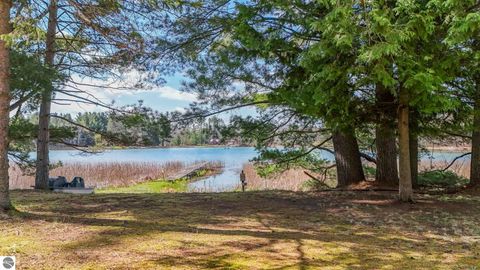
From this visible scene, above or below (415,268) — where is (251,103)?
above

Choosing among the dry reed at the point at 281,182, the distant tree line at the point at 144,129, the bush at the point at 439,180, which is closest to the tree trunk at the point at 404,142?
the bush at the point at 439,180

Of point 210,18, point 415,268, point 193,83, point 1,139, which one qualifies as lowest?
point 415,268

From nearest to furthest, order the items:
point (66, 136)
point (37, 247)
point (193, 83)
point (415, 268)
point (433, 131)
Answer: point (415, 268) < point (37, 247) < point (433, 131) < point (193, 83) < point (66, 136)

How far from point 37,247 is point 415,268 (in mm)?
2788

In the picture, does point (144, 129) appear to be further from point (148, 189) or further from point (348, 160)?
point (148, 189)

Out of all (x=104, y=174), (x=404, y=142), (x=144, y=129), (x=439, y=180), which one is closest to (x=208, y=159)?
(x=104, y=174)

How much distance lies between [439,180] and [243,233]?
18.9 ft

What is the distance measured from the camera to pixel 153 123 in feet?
25.4

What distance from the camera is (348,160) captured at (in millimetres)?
7367

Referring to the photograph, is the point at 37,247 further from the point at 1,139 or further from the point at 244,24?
the point at 244,24

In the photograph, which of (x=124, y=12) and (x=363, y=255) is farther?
(x=124, y=12)

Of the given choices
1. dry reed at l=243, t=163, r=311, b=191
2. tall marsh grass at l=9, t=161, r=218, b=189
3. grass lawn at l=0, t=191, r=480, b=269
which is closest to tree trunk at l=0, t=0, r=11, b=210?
grass lawn at l=0, t=191, r=480, b=269

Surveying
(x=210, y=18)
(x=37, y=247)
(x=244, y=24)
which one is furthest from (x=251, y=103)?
(x=37, y=247)

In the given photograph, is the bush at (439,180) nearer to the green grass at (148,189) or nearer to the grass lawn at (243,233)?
the grass lawn at (243,233)
